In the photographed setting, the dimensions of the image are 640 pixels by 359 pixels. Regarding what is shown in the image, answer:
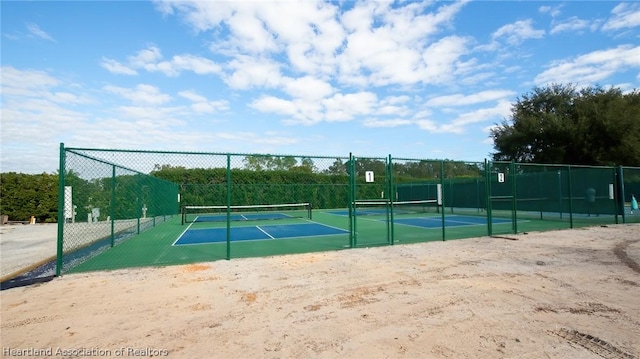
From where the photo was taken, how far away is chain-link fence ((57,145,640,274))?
25.2ft

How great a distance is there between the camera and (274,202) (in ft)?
73.0

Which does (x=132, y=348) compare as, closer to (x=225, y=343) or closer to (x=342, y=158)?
(x=225, y=343)

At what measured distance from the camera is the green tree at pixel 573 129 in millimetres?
25078

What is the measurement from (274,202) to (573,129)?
927 inches

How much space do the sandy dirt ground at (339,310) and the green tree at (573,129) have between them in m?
24.3

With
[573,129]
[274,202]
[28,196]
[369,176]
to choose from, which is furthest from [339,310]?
[573,129]

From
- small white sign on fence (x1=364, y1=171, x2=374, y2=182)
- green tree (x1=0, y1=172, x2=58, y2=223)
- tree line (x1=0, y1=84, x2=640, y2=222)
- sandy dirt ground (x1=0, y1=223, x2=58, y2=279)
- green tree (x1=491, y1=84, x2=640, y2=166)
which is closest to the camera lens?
sandy dirt ground (x1=0, y1=223, x2=58, y2=279)

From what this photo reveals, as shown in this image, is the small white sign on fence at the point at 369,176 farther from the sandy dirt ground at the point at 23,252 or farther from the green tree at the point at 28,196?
the green tree at the point at 28,196

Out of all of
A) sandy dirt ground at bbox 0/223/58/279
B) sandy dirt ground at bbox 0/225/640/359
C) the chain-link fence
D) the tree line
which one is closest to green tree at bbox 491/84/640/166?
the tree line

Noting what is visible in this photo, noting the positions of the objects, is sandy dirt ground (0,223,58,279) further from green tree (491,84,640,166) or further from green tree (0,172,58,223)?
green tree (491,84,640,166)

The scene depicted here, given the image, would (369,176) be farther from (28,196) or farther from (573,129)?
(573,129)

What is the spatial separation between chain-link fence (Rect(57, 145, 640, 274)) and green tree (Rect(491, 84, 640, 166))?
7.48 metres

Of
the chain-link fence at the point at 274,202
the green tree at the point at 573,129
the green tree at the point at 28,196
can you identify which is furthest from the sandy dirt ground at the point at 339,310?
the green tree at the point at 573,129

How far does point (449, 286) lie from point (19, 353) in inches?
194
